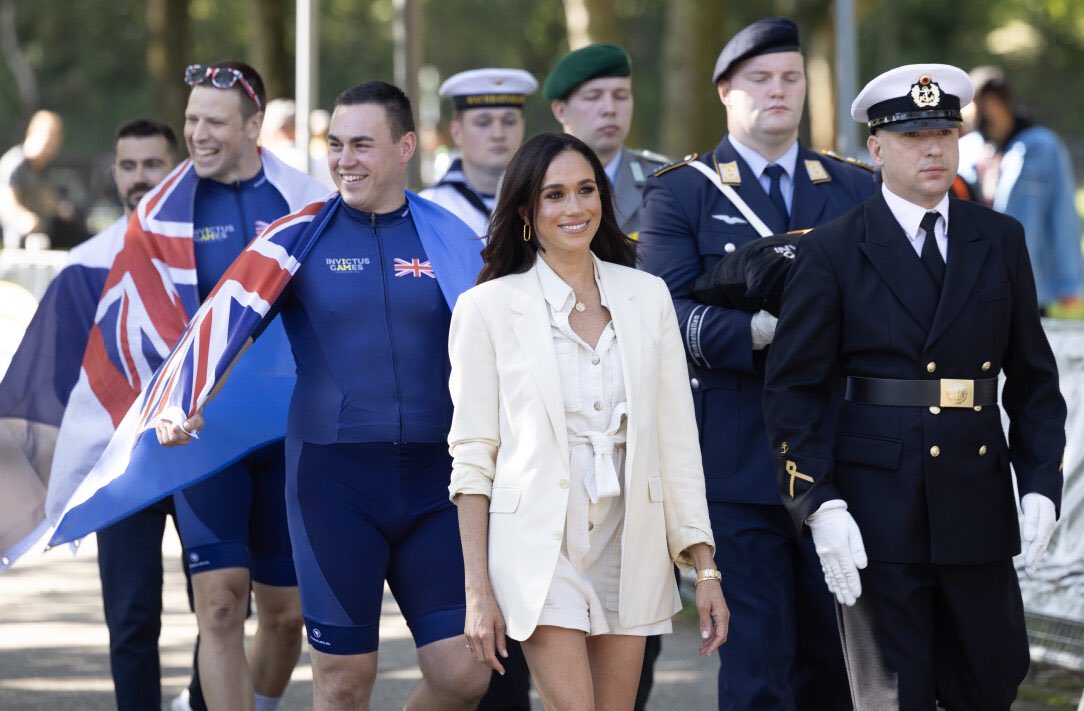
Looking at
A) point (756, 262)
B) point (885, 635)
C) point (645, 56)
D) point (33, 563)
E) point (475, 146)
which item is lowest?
point (33, 563)

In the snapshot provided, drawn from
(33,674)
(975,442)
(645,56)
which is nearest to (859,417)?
(975,442)

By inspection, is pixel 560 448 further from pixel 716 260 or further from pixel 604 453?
pixel 716 260

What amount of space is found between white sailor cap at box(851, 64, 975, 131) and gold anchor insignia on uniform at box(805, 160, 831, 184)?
103cm

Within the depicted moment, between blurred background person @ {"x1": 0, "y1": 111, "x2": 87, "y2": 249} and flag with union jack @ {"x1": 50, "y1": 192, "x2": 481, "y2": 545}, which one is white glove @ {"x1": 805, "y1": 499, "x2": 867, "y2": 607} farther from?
blurred background person @ {"x1": 0, "y1": 111, "x2": 87, "y2": 249}

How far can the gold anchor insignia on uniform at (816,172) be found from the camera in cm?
575

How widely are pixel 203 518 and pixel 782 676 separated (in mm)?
2127

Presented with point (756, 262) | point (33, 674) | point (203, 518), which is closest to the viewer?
point (756, 262)

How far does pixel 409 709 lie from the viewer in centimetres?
520

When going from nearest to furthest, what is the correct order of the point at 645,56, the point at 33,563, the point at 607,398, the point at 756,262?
the point at 607,398, the point at 756,262, the point at 33,563, the point at 645,56

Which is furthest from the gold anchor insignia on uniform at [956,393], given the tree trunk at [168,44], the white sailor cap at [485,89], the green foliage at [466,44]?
the green foliage at [466,44]

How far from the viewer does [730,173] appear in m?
5.70

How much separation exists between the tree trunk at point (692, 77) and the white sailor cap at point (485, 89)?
978 cm

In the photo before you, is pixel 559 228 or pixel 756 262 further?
pixel 756 262

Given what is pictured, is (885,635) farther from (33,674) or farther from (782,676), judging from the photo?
(33,674)
